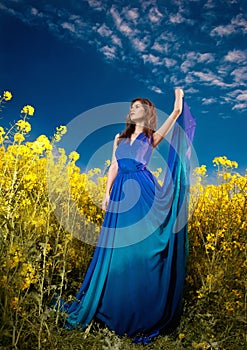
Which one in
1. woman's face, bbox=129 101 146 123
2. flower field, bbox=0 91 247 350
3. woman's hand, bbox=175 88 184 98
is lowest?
flower field, bbox=0 91 247 350

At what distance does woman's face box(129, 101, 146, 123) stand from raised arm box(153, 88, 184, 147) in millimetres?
158

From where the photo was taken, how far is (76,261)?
367cm

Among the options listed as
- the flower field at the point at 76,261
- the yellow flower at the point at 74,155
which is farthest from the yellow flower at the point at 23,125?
the yellow flower at the point at 74,155

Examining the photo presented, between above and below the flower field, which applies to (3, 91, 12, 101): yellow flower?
above

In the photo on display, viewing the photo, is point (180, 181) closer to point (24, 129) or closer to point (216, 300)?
point (216, 300)

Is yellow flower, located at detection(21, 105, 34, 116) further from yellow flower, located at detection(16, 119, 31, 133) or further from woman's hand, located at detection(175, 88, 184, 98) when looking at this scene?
woman's hand, located at detection(175, 88, 184, 98)

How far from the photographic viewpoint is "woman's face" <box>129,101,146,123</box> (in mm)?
3111

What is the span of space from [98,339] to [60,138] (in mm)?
1379

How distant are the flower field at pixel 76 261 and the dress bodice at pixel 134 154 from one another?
44cm

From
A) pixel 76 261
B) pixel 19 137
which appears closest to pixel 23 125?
pixel 19 137

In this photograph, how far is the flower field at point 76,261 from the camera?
1983 millimetres

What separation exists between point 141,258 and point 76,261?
109 cm

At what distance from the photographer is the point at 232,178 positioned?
3402mm

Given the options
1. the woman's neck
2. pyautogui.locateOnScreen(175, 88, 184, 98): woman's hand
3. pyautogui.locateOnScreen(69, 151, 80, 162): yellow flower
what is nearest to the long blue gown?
pyautogui.locateOnScreen(175, 88, 184, 98): woman's hand
